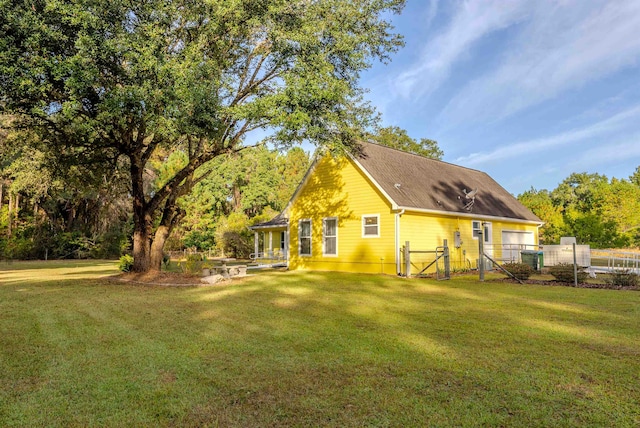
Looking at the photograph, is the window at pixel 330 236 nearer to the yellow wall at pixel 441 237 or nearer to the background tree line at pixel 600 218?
the yellow wall at pixel 441 237

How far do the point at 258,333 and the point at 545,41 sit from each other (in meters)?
16.9

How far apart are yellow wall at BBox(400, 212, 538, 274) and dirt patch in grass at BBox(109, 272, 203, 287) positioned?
847 centimetres

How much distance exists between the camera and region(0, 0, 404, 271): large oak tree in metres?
10.3

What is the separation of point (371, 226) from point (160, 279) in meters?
8.79

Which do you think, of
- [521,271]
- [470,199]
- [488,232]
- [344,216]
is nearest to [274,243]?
[344,216]

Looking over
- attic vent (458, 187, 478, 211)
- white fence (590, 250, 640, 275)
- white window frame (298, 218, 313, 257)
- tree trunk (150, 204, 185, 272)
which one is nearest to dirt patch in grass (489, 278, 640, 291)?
white fence (590, 250, 640, 275)

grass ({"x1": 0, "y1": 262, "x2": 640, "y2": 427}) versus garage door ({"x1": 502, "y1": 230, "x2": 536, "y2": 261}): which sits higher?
garage door ({"x1": 502, "y1": 230, "x2": 536, "y2": 261})

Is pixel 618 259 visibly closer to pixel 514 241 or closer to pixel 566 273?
pixel 514 241

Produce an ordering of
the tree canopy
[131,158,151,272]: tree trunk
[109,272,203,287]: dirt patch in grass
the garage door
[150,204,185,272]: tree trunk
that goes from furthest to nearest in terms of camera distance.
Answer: the tree canopy → the garage door → [150,204,185,272]: tree trunk → [131,158,151,272]: tree trunk → [109,272,203,287]: dirt patch in grass

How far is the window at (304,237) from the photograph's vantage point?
1956 centimetres

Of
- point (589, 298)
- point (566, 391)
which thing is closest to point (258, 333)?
point (566, 391)

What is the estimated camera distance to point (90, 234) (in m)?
34.5

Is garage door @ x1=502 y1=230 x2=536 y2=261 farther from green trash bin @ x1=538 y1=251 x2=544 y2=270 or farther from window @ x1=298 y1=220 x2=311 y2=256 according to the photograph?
window @ x1=298 y1=220 x2=311 y2=256

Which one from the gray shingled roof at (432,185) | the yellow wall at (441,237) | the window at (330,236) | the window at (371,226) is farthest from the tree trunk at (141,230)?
the yellow wall at (441,237)
